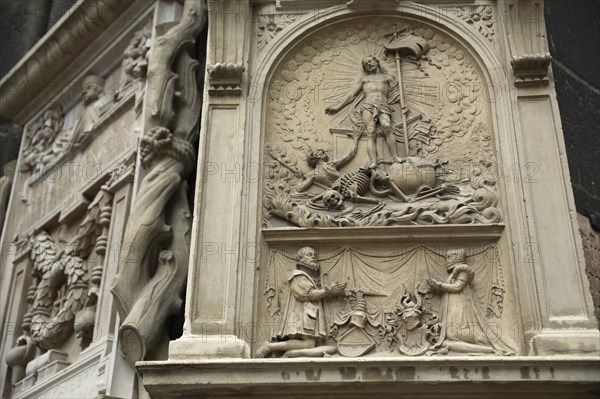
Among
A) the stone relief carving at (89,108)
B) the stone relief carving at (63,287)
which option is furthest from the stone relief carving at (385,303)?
the stone relief carving at (89,108)

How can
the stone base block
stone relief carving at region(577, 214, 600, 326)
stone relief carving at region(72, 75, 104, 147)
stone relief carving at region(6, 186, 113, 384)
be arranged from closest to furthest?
1. the stone base block
2. stone relief carving at region(577, 214, 600, 326)
3. stone relief carving at region(6, 186, 113, 384)
4. stone relief carving at region(72, 75, 104, 147)

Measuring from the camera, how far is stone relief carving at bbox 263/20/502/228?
4969 millimetres

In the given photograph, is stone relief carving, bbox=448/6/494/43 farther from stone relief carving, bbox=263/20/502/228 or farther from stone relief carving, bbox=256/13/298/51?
stone relief carving, bbox=256/13/298/51

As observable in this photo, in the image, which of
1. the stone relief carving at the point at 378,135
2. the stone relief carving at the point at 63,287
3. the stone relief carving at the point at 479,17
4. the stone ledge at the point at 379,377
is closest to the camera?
the stone ledge at the point at 379,377

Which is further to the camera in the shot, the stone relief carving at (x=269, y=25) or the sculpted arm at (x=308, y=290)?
the stone relief carving at (x=269, y=25)

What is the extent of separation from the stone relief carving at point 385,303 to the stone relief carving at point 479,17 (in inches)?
61.1

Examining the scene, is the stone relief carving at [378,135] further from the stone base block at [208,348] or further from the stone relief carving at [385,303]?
the stone base block at [208,348]

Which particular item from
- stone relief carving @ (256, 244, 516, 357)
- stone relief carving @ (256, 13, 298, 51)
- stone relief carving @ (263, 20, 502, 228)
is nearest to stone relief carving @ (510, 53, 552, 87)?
stone relief carving @ (263, 20, 502, 228)

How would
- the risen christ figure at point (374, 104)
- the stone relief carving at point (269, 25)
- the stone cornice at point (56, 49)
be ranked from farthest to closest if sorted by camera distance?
the stone cornice at point (56, 49) → the stone relief carving at point (269, 25) → the risen christ figure at point (374, 104)

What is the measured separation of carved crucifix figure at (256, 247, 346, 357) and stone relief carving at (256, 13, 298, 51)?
1.59 meters

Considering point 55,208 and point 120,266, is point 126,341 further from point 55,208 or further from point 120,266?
point 55,208

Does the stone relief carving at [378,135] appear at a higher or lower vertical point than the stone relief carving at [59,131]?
lower

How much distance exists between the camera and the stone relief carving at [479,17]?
5.45m

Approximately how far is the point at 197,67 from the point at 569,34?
11.4 ft
